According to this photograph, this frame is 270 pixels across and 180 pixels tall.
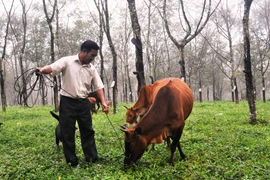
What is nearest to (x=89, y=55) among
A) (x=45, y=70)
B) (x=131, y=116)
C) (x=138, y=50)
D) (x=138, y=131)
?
(x=45, y=70)

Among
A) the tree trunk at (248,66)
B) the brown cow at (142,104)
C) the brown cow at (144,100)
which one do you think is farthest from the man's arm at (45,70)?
the tree trunk at (248,66)

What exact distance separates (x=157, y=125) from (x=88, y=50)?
1815 millimetres

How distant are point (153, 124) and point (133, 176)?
951 mm

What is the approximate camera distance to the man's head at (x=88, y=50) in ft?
16.5

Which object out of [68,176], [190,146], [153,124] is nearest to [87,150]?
[68,176]

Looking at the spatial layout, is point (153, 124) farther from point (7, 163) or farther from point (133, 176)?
point (7, 163)

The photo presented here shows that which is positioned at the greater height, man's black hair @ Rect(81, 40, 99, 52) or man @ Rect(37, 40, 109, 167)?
man's black hair @ Rect(81, 40, 99, 52)

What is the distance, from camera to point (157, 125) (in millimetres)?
4969

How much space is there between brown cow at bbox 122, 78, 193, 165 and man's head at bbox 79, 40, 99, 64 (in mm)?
1411

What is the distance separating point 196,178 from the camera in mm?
4445

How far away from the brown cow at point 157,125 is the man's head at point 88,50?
141 centimetres

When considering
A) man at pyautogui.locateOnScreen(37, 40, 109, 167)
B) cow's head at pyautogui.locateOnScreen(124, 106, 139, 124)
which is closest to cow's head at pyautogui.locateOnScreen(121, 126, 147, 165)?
man at pyautogui.locateOnScreen(37, 40, 109, 167)

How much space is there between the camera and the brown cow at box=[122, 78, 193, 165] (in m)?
4.84

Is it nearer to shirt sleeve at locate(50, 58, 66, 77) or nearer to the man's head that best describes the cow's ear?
the man's head
